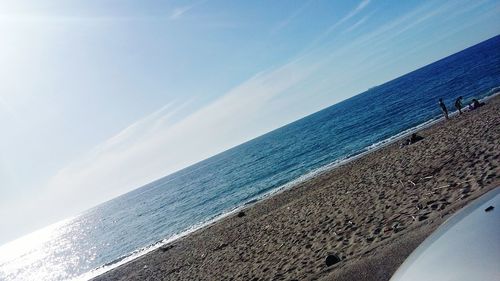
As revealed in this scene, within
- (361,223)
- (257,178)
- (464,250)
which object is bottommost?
(257,178)

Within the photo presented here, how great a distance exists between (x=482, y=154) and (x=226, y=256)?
11186 mm

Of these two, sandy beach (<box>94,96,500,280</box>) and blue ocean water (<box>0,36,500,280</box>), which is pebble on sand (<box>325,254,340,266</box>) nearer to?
sandy beach (<box>94,96,500,280</box>)

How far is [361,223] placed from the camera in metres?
12.1

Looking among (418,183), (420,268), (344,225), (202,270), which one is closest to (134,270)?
(202,270)

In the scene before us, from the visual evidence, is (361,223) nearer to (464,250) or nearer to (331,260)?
(331,260)

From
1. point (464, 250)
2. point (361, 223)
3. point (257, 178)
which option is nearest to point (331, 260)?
point (361, 223)

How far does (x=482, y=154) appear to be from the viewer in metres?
13.7

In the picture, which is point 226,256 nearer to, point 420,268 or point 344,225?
point 344,225

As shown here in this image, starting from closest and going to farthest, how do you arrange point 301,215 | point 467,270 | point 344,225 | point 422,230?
point 467,270, point 422,230, point 344,225, point 301,215

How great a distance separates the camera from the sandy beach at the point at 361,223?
9.34m

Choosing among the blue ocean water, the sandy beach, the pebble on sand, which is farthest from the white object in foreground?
the blue ocean water

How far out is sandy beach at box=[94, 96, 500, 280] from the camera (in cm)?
934

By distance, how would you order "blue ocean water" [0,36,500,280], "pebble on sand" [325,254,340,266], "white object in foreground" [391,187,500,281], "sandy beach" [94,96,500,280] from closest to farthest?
"white object in foreground" [391,187,500,281] → "sandy beach" [94,96,500,280] → "pebble on sand" [325,254,340,266] → "blue ocean water" [0,36,500,280]

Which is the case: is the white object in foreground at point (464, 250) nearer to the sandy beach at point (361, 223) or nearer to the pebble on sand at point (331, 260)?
the sandy beach at point (361, 223)
